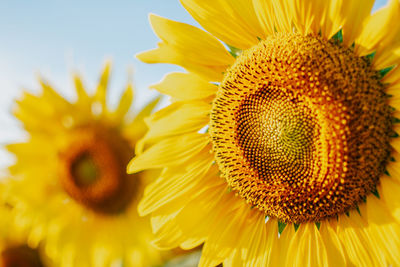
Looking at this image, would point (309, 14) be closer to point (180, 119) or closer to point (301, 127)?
point (301, 127)

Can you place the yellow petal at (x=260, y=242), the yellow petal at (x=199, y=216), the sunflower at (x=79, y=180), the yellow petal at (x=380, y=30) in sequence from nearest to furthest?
the yellow petal at (x=380, y=30) < the yellow petal at (x=260, y=242) < the yellow petal at (x=199, y=216) < the sunflower at (x=79, y=180)

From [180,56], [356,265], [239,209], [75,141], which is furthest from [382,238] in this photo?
[75,141]

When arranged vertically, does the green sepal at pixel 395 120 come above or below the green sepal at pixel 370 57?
below

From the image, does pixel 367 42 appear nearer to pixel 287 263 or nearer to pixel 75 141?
pixel 287 263

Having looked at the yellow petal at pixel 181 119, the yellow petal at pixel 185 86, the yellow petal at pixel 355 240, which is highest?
the yellow petal at pixel 185 86

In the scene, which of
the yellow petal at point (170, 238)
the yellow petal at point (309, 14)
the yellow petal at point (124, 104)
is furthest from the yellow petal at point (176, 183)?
the yellow petal at point (124, 104)

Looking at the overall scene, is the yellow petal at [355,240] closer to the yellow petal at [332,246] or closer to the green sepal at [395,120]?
the yellow petal at [332,246]

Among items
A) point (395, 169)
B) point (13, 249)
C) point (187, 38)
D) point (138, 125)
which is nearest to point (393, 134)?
point (395, 169)
